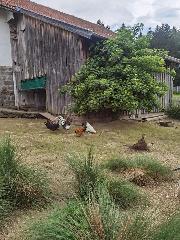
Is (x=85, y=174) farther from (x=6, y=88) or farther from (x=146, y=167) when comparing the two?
(x=6, y=88)

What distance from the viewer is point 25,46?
52.9ft

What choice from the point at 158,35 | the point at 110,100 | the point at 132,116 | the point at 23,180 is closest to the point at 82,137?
the point at 110,100

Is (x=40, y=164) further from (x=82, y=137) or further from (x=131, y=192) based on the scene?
(x=82, y=137)

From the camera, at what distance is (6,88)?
1714 cm

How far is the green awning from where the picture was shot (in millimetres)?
15445

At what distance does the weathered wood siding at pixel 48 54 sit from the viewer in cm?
1418

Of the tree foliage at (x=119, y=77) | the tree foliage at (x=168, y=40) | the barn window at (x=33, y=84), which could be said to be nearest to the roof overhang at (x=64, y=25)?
the tree foliage at (x=119, y=77)

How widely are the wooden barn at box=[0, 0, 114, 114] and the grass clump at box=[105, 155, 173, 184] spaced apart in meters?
6.17

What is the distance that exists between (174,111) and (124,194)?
11.9 m

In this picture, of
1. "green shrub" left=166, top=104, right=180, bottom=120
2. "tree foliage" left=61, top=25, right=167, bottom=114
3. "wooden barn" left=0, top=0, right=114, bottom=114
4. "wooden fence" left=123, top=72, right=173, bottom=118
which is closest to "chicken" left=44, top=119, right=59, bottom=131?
"tree foliage" left=61, top=25, right=167, bottom=114

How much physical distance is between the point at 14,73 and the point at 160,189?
11123mm

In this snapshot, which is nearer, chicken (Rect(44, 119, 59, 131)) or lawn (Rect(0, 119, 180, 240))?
lawn (Rect(0, 119, 180, 240))

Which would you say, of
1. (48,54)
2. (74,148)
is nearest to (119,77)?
(48,54)

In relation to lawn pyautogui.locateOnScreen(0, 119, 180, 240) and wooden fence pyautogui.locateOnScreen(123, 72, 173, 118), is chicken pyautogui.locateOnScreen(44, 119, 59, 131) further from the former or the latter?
wooden fence pyautogui.locateOnScreen(123, 72, 173, 118)
